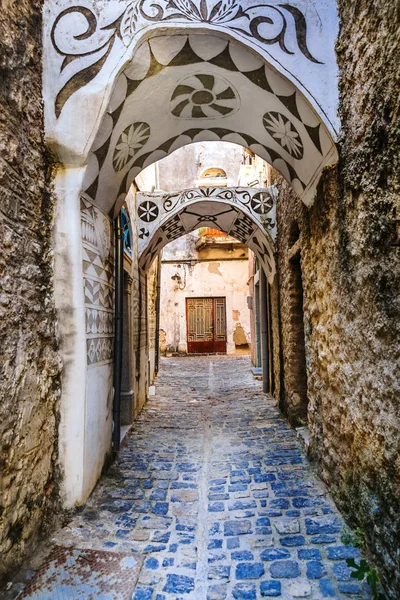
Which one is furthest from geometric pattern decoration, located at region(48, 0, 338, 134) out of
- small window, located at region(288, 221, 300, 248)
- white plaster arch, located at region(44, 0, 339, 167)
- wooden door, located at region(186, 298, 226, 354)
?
wooden door, located at region(186, 298, 226, 354)

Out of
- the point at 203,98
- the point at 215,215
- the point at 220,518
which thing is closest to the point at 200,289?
the point at 215,215

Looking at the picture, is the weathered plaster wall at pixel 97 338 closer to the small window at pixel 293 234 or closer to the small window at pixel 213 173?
the small window at pixel 293 234

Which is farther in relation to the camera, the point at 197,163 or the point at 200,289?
the point at 197,163

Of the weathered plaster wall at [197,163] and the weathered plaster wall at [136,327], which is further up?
the weathered plaster wall at [197,163]

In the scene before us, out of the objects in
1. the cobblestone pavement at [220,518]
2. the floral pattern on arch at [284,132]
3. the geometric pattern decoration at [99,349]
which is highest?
the floral pattern on arch at [284,132]

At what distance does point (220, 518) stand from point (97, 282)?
194 centimetres

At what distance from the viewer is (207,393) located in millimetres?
7172

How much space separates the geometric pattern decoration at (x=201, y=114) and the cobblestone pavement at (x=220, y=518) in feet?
7.50

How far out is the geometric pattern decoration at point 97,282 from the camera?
2871mm

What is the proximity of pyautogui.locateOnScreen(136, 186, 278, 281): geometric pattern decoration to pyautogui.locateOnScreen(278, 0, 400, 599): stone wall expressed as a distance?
9.95 feet

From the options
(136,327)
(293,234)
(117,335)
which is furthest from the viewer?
(136,327)

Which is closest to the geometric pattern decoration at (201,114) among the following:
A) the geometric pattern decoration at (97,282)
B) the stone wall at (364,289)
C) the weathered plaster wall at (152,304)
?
the geometric pattern decoration at (97,282)

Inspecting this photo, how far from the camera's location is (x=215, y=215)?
671 cm

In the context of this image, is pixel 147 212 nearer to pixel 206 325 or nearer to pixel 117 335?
pixel 117 335
